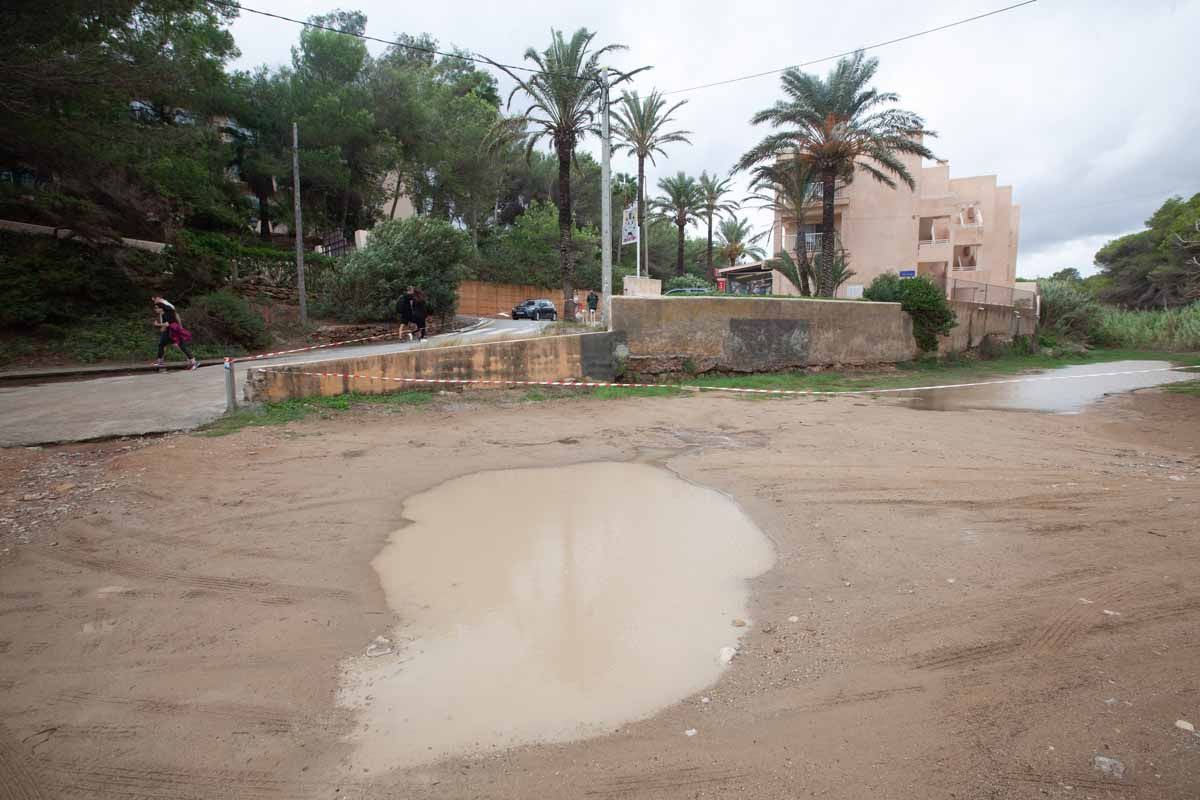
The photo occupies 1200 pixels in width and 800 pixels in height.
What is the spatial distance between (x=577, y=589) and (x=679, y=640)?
909 mm

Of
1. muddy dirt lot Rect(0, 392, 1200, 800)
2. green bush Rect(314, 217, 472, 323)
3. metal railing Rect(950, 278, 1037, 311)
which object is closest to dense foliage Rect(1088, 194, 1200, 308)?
metal railing Rect(950, 278, 1037, 311)

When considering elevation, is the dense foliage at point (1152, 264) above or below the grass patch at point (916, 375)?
above

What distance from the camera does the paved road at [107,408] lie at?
861 cm

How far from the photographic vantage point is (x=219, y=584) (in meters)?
4.27

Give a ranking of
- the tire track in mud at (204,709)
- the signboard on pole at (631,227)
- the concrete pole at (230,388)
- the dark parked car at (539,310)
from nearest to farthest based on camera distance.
Result: the tire track in mud at (204,709), the concrete pole at (230,388), the signboard on pole at (631,227), the dark parked car at (539,310)

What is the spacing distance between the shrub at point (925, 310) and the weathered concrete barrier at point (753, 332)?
64 centimetres

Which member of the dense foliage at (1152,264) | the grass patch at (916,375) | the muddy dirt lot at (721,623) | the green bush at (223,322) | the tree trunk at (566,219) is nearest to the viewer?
the muddy dirt lot at (721,623)

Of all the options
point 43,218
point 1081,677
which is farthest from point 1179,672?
point 43,218

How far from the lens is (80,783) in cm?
251

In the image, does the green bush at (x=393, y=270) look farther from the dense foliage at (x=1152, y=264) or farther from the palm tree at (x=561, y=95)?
the dense foliage at (x=1152, y=264)

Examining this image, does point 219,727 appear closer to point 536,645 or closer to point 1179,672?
point 536,645

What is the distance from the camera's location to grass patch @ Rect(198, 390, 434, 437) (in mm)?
9258

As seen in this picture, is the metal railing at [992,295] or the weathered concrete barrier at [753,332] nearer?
the weathered concrete barrier at [753,332]

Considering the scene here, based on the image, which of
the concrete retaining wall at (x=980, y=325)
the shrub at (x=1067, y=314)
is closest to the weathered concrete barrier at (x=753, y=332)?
the concrete retaining wall at (x=980, y=325)
